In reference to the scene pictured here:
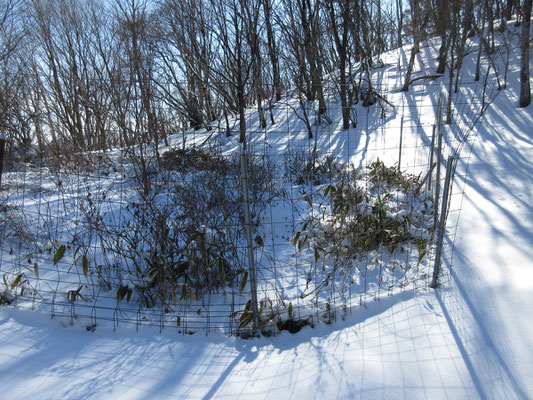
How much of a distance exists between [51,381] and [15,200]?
4.10 m

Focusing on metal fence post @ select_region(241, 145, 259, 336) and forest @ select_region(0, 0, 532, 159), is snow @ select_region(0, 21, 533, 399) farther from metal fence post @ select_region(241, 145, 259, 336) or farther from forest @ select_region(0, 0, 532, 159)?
forest @ select_region(0, 0, 532, 159)

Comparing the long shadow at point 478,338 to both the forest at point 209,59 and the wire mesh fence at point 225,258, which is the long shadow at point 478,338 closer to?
the wire mesh fence at point 225,258

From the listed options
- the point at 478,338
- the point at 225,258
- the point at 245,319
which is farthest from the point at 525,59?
the point at 245,319

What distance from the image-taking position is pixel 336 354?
7.58ft

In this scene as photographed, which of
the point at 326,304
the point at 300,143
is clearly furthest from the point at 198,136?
the point at 326,304

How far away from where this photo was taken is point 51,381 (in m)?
2.15

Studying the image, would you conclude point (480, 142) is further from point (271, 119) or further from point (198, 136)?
point (198, 136)

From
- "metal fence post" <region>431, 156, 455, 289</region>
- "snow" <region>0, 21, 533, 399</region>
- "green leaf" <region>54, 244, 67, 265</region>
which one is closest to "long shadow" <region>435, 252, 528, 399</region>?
"snow" <region>0, 21, 533, 399</region>

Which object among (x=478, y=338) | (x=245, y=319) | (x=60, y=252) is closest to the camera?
(x=478, y=338)

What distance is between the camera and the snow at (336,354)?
6.63ft

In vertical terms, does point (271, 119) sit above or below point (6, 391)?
above

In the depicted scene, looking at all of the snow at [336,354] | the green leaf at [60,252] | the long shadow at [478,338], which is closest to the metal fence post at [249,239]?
the snow at [336,354]

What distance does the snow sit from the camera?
2020 mm

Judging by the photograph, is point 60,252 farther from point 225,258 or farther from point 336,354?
point 336,354
